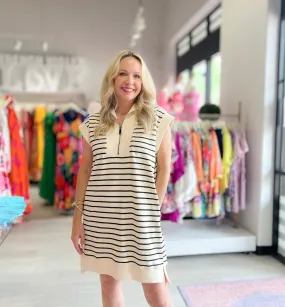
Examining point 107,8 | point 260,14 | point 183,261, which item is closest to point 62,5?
point 107,8

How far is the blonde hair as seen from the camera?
1.31 metres

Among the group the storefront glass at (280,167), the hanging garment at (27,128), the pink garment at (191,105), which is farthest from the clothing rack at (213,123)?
the hanging garment at (27,128)

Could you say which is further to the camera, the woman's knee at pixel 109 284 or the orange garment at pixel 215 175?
the orange garment at pixel 215 175

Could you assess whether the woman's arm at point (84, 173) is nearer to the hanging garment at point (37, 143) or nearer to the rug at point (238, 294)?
the rug at point (238, 294)

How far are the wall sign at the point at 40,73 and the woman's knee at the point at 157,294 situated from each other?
5.62 meters

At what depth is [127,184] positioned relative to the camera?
4.17ft

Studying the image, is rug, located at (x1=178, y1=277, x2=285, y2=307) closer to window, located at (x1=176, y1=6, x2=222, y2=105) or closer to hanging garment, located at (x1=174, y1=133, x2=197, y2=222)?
hanging garment, located at (x1=174, y1=133, x2=197, y2=222)

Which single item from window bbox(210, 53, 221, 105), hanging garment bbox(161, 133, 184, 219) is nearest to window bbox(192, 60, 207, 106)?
window bbox(210, 53, 221, 105)

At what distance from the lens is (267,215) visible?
2.93m

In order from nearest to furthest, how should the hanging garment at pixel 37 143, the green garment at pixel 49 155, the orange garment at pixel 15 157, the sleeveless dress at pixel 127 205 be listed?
the sleeveless dress at pixel 127 205
the orange garment at pixel 15 157
the green garment at pixel 49 155
the hanging garment at pixel 37 143

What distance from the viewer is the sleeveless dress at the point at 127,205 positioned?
127cm

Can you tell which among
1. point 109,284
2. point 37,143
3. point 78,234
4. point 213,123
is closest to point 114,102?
point 78,234

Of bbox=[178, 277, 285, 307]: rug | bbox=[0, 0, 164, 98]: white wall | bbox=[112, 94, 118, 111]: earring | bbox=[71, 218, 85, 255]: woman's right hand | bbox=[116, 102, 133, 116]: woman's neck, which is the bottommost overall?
bbox=[178, 277, 285, 307]: rug

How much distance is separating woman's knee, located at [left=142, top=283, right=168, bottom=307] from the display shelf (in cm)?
145
